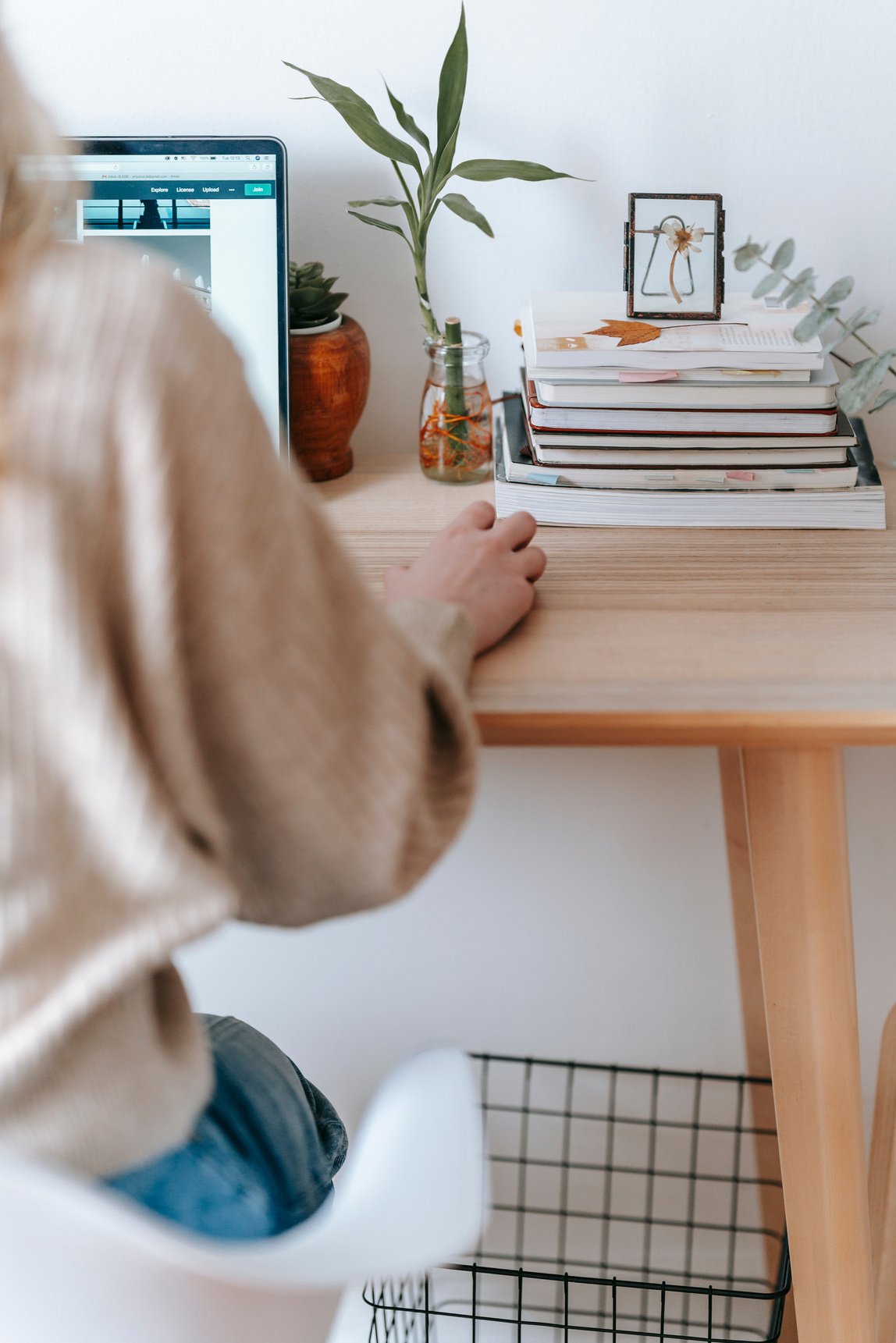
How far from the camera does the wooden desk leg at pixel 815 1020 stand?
69 cm

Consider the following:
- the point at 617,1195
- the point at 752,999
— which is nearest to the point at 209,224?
the point at 752,999

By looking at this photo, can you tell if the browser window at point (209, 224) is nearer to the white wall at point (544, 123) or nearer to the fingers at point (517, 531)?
the white wall at point (544, 123)

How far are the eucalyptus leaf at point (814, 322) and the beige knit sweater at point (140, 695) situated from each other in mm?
469

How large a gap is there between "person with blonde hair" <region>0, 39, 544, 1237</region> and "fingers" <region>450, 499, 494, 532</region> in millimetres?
253

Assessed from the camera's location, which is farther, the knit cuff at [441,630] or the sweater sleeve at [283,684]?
the knit cuff at [441,630]

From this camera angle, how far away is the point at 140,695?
437mm

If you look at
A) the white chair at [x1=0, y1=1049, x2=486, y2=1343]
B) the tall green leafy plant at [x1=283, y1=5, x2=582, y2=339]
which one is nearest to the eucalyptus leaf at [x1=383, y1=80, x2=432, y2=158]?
the tall green leafy plant at [x1=283, y1=5, x2=582, y2=339]

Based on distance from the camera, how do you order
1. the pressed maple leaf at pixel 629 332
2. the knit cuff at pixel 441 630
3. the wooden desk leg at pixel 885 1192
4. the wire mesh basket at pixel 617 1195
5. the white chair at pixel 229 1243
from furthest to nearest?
the wire mesh basket at pixel 617 1195
the wooden desk leg at pixel 885 1192
the pressed maple leaf at pixel 629 332
the knit cuff at pixel 441 630
the white chair at pixel 229 1243

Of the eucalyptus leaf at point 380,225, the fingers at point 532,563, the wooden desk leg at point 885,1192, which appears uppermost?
the eucalyptus leaf at point 380,225

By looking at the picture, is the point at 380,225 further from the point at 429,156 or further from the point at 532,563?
the point at 532,563

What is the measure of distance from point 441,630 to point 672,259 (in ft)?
A: 1.46

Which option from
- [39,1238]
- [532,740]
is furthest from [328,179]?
[39,1238]

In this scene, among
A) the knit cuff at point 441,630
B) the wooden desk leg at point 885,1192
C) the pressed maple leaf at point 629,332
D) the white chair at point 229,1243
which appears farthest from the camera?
the wooden desk leg at point 885,1192

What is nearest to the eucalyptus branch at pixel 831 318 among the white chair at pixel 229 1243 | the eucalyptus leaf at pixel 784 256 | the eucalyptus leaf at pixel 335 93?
the eucalyptus leaf at pixel 784 256
